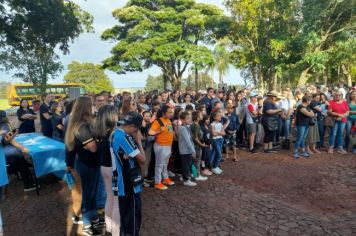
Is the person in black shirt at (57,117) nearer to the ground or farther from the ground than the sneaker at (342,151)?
farther from the ground

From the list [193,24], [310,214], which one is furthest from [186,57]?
[310,214]

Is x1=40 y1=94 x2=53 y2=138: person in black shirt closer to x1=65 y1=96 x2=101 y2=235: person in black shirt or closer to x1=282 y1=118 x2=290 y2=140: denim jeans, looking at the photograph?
x1=65 y1=96 x2=101 y2=235: person in black shirt

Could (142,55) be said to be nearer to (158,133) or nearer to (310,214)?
(158,133)

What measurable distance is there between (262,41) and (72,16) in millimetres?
11471

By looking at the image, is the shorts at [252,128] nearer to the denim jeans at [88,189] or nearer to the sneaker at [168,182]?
the sneaker at [168,182]

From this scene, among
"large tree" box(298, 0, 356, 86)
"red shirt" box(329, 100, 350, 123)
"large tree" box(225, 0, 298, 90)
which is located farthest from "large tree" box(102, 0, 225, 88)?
"red shirt" box(329, 100, 350, 123)

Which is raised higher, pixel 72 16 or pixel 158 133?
pixel 72 16

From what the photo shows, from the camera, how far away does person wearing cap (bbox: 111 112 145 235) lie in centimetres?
317

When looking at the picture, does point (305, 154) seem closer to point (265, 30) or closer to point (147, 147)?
point (147, 147)

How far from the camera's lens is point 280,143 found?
9.15 meters

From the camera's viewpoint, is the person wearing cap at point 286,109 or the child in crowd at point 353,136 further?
the person wearing cap at point 286,109

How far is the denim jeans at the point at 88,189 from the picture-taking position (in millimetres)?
3906

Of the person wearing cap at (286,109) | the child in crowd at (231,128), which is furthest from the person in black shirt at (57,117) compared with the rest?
the person wearing cap at (286,109)

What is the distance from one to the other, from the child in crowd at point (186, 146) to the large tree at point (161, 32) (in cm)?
1656
